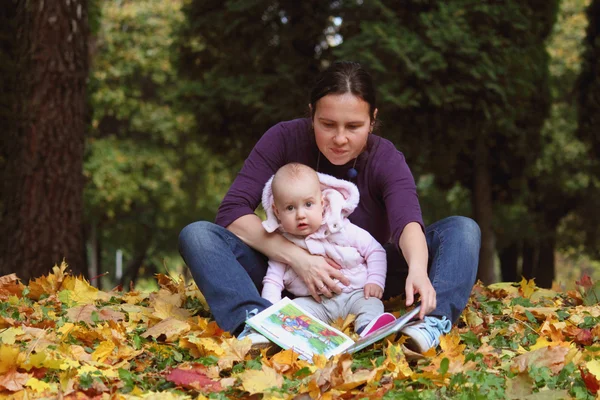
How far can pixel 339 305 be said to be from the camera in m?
3.42

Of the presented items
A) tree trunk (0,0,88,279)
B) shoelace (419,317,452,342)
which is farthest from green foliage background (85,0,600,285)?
shoelace (419,317,452,342)

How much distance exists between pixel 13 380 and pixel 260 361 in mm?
923

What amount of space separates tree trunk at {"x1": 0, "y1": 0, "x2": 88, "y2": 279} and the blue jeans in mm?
2872

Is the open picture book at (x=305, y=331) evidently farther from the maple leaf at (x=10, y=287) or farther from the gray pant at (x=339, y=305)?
the maple leaf at (x=10, y=287)

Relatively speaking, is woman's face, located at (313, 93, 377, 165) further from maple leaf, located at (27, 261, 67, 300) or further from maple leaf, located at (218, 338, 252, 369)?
maple leaf, located at (27, 261, 67, 300)

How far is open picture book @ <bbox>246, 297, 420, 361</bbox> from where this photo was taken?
9.49ft

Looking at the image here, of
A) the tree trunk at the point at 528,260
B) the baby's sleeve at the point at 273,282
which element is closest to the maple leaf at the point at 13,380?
the baby's sleeve at the point at 273,282

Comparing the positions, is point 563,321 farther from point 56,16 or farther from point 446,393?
point 56,16

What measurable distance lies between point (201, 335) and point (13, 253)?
3321 mm

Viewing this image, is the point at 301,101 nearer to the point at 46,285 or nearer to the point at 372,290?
the point at 46,285

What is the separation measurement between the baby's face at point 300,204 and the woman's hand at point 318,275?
5.9 inches

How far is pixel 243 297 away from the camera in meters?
3.22

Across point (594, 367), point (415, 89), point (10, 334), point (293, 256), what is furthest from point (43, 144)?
point (415, 89)

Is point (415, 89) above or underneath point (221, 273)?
above
